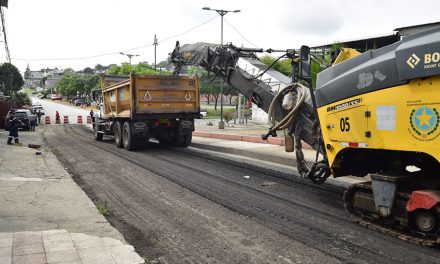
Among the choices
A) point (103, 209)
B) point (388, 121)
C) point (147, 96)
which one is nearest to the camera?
point (388, 121)

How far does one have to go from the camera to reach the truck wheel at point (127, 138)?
52.5 ft

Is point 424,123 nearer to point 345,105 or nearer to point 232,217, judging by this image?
point 345,105

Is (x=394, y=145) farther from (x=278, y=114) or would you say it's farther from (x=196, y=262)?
(x=278, y=114)

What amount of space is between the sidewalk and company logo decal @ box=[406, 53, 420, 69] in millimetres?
4185

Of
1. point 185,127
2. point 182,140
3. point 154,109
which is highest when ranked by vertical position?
point 154,109

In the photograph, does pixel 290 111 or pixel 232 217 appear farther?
pixel 290 111

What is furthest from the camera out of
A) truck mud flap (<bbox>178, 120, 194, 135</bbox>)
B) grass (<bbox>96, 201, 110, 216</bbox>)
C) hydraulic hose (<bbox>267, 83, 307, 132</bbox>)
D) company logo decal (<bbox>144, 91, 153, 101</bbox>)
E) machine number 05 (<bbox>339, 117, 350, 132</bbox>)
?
truck mud flap (<bbox>178, 120, 194, 135</bbox>)

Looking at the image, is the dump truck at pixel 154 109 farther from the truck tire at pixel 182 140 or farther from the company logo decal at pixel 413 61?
the company logo decal at pixel 413 61

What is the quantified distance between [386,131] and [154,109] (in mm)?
11338

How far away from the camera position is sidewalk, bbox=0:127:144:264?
4945 mm

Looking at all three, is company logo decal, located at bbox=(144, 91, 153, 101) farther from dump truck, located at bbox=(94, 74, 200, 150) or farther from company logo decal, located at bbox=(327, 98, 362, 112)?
company logo decal, located at bbox=(327, 98, 362, 112)

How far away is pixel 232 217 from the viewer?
22.7 ft

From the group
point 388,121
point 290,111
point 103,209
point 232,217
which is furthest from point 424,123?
point 103,209

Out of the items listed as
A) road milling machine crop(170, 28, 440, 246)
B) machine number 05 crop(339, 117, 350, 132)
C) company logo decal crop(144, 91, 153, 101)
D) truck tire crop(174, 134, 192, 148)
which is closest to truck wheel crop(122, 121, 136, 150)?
company logo decal crop(144, 91, 153, 101)
